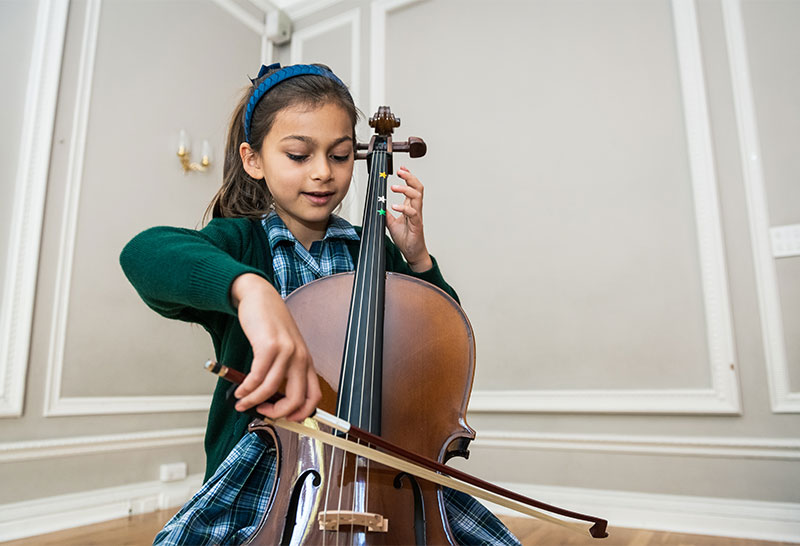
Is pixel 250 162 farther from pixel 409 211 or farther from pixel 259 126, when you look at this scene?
pixel 409 211

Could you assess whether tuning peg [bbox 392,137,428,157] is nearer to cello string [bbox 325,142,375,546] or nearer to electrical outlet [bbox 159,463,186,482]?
cello string [bbox 325,142,375,546]

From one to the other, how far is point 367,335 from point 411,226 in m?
0.29

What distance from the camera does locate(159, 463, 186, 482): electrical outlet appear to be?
7.11 ft

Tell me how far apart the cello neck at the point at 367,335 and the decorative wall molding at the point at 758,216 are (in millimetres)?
1501

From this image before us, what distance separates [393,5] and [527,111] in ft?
2.94

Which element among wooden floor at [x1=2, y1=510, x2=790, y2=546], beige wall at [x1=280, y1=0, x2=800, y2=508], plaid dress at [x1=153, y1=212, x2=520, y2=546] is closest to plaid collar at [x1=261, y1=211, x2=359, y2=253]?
plaid dress at [x1=153, y1=212, x2=520, y2=546]

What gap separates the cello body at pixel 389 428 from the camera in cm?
53

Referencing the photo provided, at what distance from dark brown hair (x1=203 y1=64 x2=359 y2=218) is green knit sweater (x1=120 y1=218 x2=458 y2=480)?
110 millimetres

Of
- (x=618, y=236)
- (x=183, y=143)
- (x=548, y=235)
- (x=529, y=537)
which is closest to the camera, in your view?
(x=529, y=537)

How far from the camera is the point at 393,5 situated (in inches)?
105

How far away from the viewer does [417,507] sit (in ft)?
1.87

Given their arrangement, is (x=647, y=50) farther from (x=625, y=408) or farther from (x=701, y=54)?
(x=625, y=408)

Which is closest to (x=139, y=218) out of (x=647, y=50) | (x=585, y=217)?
(x=585, y=217)

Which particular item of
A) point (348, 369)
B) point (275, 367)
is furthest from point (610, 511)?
point (275, 367)
